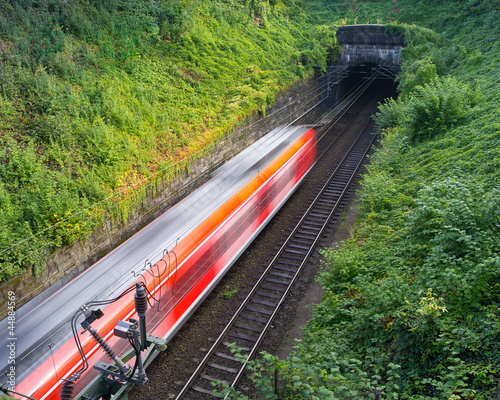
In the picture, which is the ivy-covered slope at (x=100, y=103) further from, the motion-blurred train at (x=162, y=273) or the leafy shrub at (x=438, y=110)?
the leafy shrub at (x=438, y=110)

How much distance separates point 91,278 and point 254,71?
20.4 m

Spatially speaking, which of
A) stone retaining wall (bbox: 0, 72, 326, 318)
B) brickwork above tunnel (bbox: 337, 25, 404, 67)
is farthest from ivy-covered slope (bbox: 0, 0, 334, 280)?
brickwork above tunnel (bbox: 337, 25, 404, 67)

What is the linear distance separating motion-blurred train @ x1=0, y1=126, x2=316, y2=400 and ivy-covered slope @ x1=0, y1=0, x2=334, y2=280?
299cm

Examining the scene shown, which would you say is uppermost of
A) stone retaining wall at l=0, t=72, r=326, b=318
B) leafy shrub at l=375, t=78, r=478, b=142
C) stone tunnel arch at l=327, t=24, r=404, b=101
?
stone tunnel arch at l=327, t=24, r=404, b=101

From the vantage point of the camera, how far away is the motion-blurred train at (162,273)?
7195 millimetres

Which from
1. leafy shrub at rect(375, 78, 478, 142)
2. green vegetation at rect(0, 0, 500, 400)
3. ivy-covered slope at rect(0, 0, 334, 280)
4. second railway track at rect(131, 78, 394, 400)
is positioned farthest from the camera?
leafy shrub at rect(375, 78, 478, 142)

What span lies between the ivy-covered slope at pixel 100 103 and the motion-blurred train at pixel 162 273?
2.99 meters

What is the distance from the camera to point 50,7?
17406 millimetres

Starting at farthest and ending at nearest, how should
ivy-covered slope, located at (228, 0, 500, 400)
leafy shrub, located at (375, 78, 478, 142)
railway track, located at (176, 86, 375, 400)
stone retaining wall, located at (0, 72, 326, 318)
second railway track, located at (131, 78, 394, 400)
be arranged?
leafy shrub, located at (375, 78, 478, 142), stone retaining wall, located at (0, 72, 326, 318), railway track, located at (176, 86, 375, 400), second railway track, located at (131, 78, 394, 400), ivy-covered slope, located at (228, 0, 500, 400)

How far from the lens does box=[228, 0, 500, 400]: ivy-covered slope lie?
594 centimetres

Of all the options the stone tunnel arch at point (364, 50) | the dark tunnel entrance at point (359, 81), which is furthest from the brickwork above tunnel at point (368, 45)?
the dark tunnel entrance at point (359, 81)

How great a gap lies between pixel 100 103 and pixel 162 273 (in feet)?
34.7

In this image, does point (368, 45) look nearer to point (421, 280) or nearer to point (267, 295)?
point (267, 295)

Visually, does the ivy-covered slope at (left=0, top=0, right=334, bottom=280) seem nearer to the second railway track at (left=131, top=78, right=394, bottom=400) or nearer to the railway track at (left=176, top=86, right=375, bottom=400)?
the second railway track at (left=131, top=78, right=394, bottom=400)
